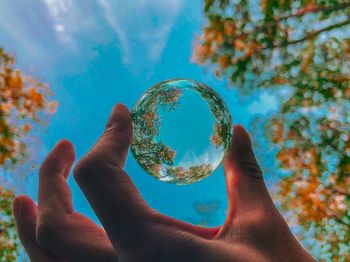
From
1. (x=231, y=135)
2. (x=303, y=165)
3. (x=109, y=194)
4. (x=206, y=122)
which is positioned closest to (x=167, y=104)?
(x=206, y=122)

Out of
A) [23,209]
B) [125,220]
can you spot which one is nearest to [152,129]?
[125,220]

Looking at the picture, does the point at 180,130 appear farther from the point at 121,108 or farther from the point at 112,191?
the point at 112,191

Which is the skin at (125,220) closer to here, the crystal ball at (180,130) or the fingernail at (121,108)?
the fingernail at (121,108)

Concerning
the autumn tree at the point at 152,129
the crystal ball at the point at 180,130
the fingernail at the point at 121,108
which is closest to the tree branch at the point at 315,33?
the crystal ball at the point at 180,130

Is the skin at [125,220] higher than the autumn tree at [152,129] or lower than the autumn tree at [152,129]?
lower

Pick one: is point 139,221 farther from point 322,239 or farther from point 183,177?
point 322,239

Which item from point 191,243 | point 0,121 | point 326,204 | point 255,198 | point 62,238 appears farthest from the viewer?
point 0,121

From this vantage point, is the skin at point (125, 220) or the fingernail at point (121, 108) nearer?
the skin at point (125, 220)
